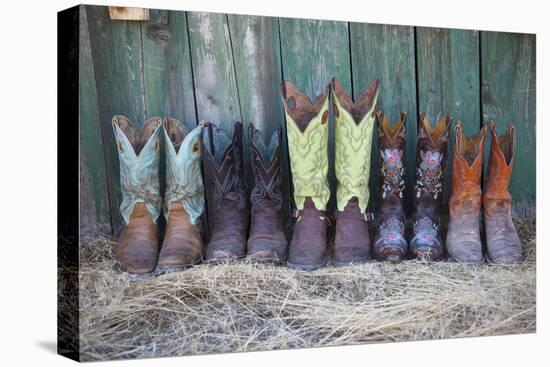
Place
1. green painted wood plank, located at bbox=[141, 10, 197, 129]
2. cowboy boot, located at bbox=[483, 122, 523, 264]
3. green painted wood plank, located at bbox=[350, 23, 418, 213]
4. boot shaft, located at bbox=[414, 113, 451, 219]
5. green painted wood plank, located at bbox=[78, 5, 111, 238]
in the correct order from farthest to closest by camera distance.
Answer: cowboy boot, located at bbox=[483, 122, 523, 264] → boot shaft, located at bbox=[414, 113, 451, 219] → green painted wood plank, located at bbox=[350, 23, 418, 213] → green painted wood plank, located at bbox=[141, 10, 197, 129] → green painted wood plank, located at bbox=[78, 5, 111, 238]

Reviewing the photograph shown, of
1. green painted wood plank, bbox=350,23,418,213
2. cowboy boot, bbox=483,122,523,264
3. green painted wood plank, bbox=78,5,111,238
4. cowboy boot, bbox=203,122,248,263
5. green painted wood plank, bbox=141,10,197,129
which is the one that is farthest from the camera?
cowboy boot, bbox=483,122,523,264

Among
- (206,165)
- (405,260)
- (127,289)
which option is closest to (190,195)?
(206,165)

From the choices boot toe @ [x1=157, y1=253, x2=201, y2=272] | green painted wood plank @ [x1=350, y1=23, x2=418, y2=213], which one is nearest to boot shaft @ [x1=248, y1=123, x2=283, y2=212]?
boot toe @ [x1=157, y1=253, x2=201, y2=272]

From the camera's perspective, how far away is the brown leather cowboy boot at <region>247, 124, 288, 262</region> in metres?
5.46

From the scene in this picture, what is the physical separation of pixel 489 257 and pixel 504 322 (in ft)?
1.24

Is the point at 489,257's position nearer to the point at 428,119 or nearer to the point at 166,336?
the point at 428,119

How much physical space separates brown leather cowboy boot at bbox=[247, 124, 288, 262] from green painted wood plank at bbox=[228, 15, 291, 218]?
5 centimetres

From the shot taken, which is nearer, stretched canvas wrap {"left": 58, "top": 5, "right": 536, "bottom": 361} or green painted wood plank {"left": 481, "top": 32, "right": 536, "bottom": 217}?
stretched canvas wrap {"left": 58, "top": 5, "right": 536, "bottom": 361}

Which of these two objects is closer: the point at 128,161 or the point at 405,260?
the point at 128,161

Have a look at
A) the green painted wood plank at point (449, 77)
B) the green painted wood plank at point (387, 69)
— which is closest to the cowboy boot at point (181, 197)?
the green painted wood plank at point (387, 69)

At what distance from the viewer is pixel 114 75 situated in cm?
517

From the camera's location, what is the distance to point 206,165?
214 inches

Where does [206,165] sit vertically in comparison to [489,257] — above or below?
above

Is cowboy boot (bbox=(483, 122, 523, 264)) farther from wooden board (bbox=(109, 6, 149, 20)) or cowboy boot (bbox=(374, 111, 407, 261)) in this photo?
wooden board (bbox=(109, 6, 149, 20))
